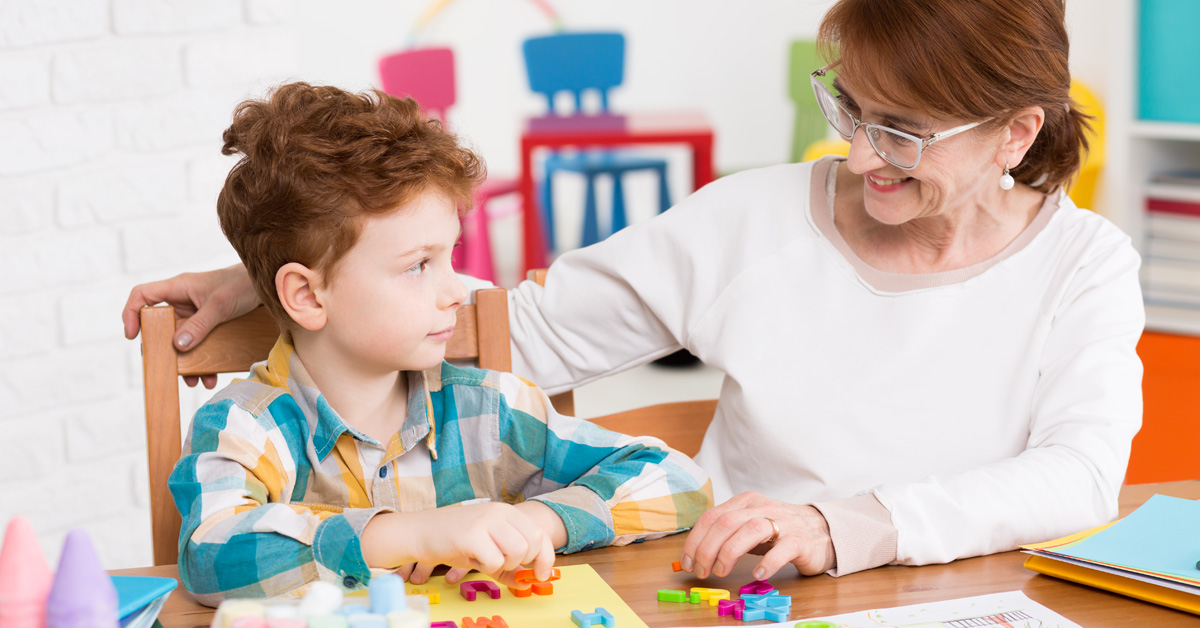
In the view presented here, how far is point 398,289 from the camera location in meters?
1.01

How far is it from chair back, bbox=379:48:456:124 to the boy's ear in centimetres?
360

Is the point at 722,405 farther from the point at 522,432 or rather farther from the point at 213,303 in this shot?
the point at 213,303

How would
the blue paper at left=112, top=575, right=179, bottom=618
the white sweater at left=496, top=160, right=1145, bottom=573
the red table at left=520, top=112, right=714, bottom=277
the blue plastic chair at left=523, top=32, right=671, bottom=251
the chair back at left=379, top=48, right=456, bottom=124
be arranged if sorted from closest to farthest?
the blue paper at left=112, top=575, right=179, bottom=618, the white sweater at left=496, top=160, right=1145, bottom=573, the red table at left=520, top=112, right=714, bottom=277, the chair back at left=379, top=48, right=456, bottom=124, the blue plastic chair at left=523, top=32, right=671, bottom=251

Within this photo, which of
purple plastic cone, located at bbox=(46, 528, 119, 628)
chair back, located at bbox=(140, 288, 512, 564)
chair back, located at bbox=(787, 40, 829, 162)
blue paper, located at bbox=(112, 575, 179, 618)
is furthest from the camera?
chair back, located at bbox=(787, 40, 829, 162)

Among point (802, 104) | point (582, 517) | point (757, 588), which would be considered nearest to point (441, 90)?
point (802, 104)

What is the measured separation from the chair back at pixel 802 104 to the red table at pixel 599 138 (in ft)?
3.99

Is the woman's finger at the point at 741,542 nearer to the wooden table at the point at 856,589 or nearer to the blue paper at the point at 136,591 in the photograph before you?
the wooden table at the point at 856,589

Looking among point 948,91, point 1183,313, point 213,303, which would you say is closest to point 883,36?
point 948,91

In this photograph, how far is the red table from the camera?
12.6 ft

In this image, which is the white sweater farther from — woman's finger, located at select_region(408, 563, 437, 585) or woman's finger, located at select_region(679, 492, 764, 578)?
woman's finger, located at select_region(408, 563, 437, 585)

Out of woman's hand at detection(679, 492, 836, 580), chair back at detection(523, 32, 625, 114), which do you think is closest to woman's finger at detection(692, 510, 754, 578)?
woman's hand at detection(679, 492, 836, 580)

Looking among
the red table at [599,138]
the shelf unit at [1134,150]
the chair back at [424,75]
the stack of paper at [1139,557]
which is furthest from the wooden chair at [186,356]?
the chair back at [424,75]

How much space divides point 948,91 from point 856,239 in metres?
0.23

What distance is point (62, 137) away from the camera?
67.6 inches
